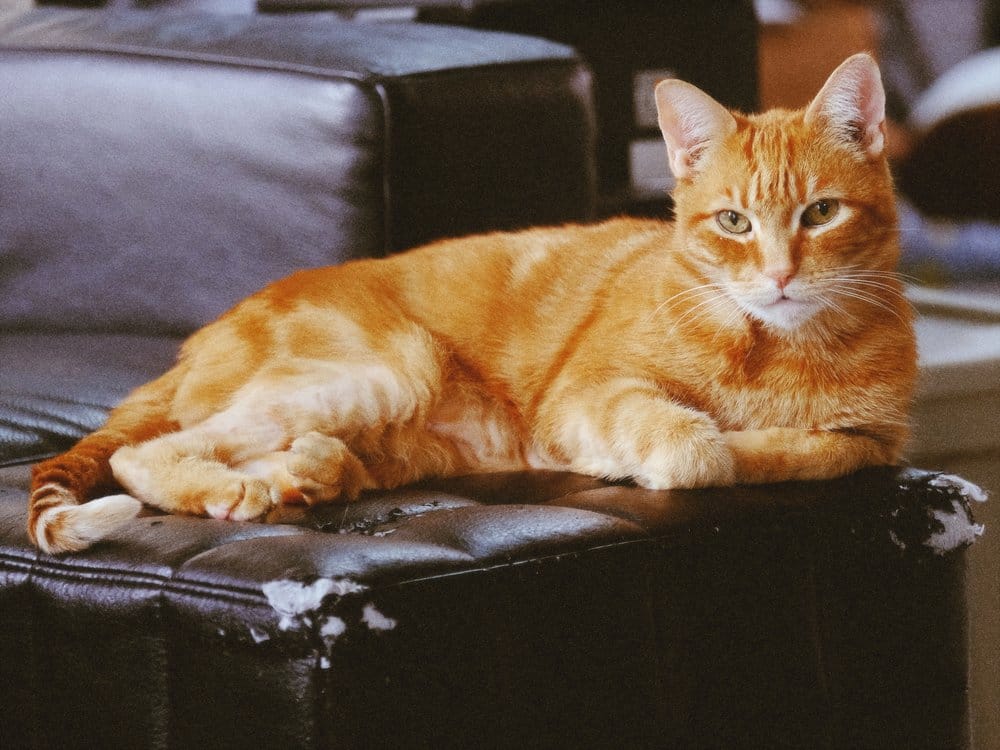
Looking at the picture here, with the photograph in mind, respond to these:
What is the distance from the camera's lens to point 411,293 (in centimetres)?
171

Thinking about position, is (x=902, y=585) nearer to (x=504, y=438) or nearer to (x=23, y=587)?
(x=504, y=438)

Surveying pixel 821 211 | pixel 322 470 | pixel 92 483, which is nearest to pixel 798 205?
pixel 821 211

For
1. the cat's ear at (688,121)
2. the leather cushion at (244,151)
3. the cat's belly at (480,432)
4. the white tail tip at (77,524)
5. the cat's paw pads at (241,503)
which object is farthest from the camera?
the leather cushion at (244,151)

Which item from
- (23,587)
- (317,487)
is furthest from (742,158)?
(23,587)

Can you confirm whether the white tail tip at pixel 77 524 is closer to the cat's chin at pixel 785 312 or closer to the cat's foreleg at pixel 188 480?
the cat's foreleg at pixel 188 480

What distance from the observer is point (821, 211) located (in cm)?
139

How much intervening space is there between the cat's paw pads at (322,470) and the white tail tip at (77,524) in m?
0.22

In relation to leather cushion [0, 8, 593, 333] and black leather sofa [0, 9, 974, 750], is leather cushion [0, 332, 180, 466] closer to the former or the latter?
black leather sofa [0, 9, 974, 750]

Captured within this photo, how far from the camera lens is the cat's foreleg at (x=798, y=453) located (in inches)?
54.2

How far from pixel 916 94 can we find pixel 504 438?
2.70 metres

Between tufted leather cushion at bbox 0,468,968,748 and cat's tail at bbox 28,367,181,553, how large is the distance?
23mm

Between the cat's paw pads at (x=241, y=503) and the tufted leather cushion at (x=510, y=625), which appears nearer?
the tufted leather cushion at (x=510, y=625)

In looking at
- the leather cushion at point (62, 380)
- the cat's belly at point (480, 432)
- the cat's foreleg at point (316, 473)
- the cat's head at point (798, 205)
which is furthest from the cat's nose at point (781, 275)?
the leather cushion at point (62, 380)

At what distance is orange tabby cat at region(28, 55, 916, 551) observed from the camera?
4.52 feet
